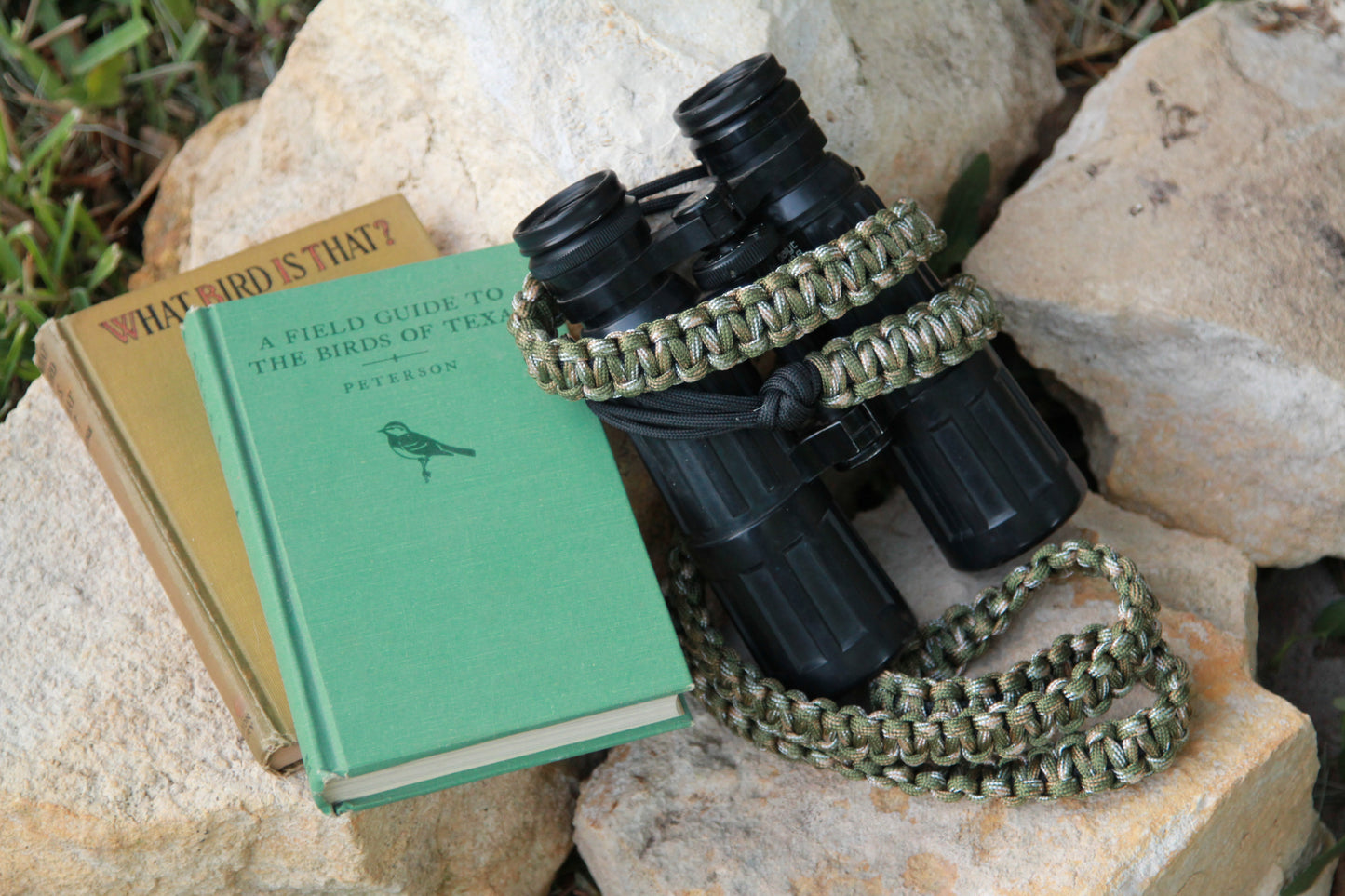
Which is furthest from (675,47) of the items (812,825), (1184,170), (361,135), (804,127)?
(812,825)

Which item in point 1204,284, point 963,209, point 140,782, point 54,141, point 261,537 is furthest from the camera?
point 54,141

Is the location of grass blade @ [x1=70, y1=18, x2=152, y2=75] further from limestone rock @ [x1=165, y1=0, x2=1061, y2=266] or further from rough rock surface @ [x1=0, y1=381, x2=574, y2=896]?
rough rock surface @ [x1=0, y1=381, x2=574, y2=896]

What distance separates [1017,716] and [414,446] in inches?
30.1

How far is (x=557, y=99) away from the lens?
151cm

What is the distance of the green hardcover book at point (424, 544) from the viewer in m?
1.17

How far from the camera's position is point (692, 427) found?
1.24 meters

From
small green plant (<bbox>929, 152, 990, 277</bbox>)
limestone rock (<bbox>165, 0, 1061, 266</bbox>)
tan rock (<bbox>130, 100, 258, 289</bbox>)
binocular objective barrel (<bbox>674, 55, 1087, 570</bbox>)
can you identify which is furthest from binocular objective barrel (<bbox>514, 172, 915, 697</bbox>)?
tan rock (<bbox>130, 100, 258, 289</bbox>)

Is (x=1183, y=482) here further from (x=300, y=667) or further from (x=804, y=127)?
(x=300, y=667)

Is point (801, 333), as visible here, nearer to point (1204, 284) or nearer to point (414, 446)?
point (414, 446)

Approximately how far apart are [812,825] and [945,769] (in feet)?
0.59

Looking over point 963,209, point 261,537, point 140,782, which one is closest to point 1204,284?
point 963,209

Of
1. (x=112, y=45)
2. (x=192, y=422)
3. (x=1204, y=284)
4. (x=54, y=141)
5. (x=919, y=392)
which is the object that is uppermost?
(x=112, y=45)

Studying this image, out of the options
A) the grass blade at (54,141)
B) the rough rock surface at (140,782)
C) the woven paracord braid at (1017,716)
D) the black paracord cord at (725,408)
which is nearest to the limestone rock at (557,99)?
the grass blade at (54,141)

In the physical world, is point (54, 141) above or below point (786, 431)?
above
